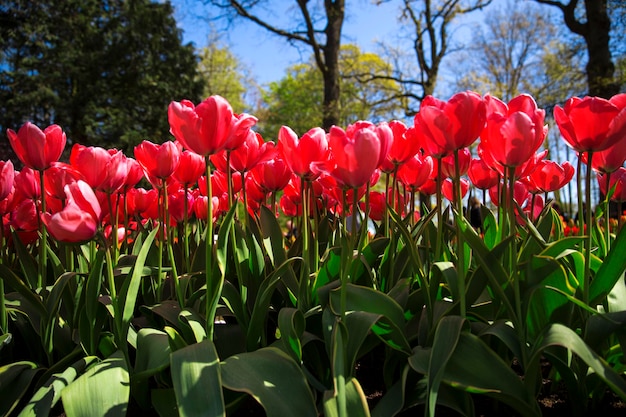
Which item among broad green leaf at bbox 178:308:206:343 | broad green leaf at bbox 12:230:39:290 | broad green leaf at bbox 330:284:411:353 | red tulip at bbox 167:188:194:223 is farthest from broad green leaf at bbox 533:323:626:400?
broad green leaf at bbox 12:230:39:290

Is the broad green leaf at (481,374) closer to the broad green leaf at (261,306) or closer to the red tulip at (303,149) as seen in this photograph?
the broad green leaf at (261,306)

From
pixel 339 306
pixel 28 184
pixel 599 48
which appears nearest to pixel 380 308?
pixel 339 306

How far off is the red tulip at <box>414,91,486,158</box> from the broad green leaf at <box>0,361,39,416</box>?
38.3 inches

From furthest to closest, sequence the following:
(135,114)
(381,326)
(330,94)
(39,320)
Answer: (135,114) → (330,94) → (39,320) → (381,326)

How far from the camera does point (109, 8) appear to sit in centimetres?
2038

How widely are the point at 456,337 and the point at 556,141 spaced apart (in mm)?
19962

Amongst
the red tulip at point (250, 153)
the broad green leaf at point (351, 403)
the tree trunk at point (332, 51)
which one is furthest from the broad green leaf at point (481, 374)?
the tree trunk at point (332, 51)

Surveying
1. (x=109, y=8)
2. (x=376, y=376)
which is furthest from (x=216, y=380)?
(x=109, y=8)

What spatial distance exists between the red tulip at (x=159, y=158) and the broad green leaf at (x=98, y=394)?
512 mm

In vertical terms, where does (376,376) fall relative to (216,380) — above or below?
below

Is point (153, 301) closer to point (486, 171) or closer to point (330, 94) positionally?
point (486, 171)

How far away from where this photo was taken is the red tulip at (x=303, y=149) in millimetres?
1101

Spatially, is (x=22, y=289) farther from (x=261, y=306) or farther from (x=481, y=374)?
(x=481, y=374)

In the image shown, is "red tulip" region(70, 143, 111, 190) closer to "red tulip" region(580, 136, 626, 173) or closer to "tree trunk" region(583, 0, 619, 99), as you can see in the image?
"red tulip" region(580, 136, 626, 173)
